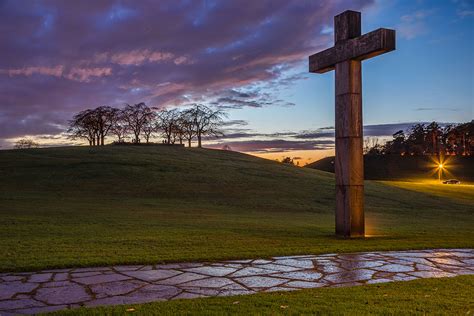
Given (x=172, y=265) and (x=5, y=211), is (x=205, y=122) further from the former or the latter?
(x=172, y=265)

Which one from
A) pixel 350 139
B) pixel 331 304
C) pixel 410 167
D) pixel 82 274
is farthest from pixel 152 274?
pixel 410 167

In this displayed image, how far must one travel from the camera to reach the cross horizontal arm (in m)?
10.9

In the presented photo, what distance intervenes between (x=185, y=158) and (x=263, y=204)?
2387cm

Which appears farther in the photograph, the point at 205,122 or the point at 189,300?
the point at 205,122

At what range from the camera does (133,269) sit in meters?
7.21

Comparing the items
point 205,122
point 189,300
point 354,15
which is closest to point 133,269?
point 189,300

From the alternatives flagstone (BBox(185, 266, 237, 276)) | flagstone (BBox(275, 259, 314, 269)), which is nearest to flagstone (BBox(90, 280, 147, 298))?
flagstone (BBox(185, 266, 237, 276))

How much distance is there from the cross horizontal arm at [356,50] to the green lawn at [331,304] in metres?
6.73

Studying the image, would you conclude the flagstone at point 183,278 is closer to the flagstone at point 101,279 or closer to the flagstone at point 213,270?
the flagstone at point 213,270

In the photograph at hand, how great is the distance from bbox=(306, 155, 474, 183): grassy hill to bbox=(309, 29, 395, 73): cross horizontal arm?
71422 millimetres

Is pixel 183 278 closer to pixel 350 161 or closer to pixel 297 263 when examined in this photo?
pixel 297 263

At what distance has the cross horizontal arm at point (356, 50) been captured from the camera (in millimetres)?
10852

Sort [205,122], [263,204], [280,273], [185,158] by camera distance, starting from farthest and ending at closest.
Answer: [205,122] < [185,158] < [263,204] < [280,273]

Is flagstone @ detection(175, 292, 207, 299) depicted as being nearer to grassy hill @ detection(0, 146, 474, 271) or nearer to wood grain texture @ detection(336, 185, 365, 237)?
grassy hill @ detection(0, 146, 474, 271)
